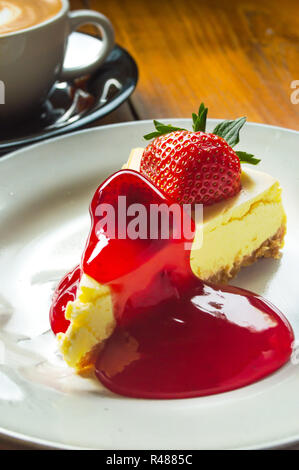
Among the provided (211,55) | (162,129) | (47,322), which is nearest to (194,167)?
(162,129)

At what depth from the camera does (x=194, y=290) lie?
1.26 metres

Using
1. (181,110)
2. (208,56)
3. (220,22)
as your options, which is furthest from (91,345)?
(220,22)

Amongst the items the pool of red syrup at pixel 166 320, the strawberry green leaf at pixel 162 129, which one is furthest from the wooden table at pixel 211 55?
the pool of red syrup at pixel 166 320

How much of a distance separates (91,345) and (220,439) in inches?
13.0

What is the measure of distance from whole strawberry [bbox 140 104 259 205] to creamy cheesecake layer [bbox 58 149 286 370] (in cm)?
4

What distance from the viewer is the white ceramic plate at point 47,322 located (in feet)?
2.99

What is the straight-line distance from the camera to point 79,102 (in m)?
1.90

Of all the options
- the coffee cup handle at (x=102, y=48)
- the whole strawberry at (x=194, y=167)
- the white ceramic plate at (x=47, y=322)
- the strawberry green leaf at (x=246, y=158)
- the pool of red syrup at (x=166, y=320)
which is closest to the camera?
the white ceramic plate at (x=47, y=322)

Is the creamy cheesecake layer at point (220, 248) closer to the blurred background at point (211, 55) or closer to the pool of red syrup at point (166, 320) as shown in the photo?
the pool of red syrup at point (166, 320)

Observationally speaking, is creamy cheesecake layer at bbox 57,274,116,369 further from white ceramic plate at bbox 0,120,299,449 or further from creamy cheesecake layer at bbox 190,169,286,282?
creamy cheesecake layer at bbox 190,169,286,282

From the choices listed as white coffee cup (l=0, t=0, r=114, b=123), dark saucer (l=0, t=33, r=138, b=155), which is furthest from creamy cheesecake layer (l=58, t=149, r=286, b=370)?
white coffee cup (l=0, t=0, r=114, b=123)

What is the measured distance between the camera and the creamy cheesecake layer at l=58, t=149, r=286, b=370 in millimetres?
1133

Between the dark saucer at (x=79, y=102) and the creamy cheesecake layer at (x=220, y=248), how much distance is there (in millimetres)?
297

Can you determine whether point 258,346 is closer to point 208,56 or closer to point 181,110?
point 181,110
